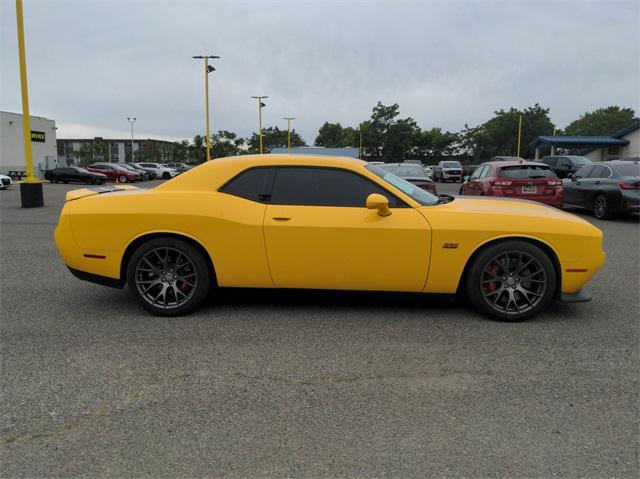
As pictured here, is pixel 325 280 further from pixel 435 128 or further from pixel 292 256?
pixel 435 128

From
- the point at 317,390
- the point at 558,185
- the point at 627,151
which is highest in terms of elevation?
the point at 627,151

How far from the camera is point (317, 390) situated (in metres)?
3.16

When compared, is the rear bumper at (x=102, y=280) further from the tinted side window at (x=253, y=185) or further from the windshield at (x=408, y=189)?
the windshield at (x=408, y=189)

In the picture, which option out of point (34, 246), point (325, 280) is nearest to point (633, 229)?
point (325, 280)

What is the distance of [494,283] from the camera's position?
4.45 meters

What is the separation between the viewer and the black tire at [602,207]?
1212 cm

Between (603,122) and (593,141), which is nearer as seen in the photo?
(593,141)

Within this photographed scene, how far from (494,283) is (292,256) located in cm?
176

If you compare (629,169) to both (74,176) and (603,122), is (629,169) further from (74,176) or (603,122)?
(603,122)

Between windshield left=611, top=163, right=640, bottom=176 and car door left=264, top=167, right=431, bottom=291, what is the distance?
9.88 m

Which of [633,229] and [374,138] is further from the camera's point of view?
[374,138]

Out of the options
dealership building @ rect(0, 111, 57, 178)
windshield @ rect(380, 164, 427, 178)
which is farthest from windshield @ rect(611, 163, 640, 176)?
dealership building @ rect(0, 111, 57, 178)

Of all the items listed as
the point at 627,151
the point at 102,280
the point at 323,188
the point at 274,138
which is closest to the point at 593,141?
the point at 627,151

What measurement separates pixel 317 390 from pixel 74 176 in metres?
37.0
